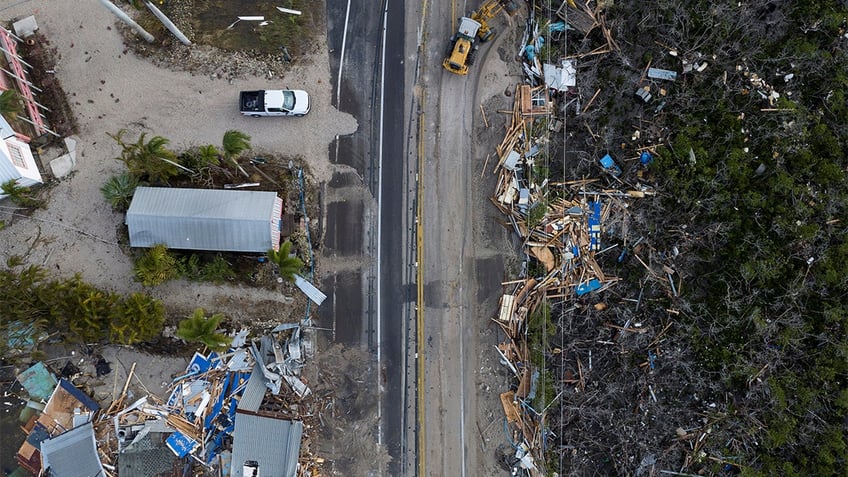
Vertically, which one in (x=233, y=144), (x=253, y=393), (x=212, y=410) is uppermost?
(x=233, y=144)

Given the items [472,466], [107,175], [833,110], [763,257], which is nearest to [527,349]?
[472,466]

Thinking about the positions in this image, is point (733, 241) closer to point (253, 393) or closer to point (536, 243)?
point (536, 243)

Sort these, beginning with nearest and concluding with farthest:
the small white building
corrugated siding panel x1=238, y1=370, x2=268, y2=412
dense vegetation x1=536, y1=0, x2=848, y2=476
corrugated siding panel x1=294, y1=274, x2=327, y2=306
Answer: the small white building
dense vegetation x1=536, y1=0, x2=848, y2=476
corrugated siding panel x1=238, y1=370, x2=268, y2=412
corrugated siding panel x1=294, y1=274, x2=327, y2=306

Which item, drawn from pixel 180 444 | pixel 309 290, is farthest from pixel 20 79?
pixel 180 444

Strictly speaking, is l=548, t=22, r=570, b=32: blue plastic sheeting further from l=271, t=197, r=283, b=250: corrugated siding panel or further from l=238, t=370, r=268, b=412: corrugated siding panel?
l=238, t=370, r=268, b=412: corrugated siding panel

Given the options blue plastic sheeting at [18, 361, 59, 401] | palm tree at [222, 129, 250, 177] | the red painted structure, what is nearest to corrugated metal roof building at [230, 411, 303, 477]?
blue plastic sheeting at [18, 361, 59, 401]

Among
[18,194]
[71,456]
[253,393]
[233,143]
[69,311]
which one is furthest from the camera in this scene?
[253,393]

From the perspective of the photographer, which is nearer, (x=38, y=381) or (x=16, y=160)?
(x=16, y=160)
